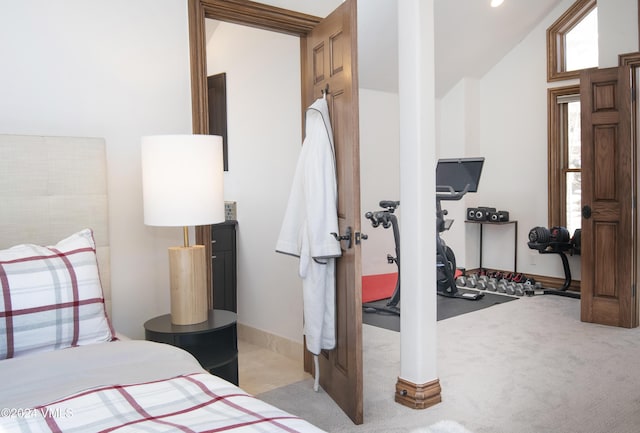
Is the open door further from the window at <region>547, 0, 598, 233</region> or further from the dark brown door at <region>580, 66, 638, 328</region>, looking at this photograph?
the window at <region>547, 0, 598, 233</region>

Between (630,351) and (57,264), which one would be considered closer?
(57,264)

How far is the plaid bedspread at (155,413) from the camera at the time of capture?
1.32 meters

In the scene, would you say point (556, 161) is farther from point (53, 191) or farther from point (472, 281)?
point (53, 191)

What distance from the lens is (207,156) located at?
Answer: 2.59m

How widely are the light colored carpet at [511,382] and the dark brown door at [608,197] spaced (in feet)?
0.84

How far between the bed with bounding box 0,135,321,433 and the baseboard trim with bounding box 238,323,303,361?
5.70ft

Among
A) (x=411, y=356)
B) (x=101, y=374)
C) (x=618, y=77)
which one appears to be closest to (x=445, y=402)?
(x=411, y=356)

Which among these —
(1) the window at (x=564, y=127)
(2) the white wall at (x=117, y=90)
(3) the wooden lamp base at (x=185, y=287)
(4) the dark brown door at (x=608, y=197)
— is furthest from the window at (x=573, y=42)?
(3) the wooden lamp base at (x=185, y=287)

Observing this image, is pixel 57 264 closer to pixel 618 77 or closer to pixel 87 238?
pixel 87 238

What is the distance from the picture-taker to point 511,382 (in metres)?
3.51

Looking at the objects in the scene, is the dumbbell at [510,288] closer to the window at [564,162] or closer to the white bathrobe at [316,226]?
the window at [564,162]

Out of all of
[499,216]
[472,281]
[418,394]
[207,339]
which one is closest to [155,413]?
[207,339]

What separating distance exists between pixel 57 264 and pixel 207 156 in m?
0.84

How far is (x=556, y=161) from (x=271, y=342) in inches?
169
